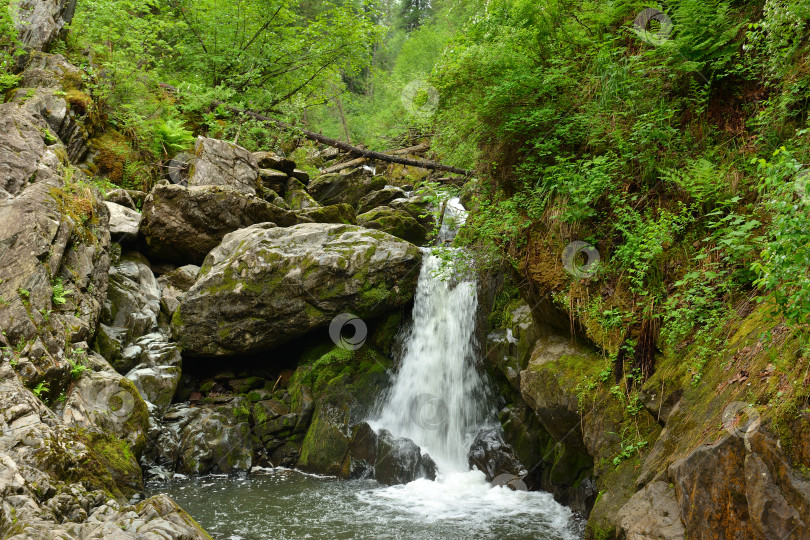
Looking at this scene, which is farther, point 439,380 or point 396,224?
point 396,224

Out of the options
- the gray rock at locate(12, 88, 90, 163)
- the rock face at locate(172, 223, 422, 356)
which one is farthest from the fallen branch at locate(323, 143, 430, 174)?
the rock face at locate(172, 223, 422, 356)

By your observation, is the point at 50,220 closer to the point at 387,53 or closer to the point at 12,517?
the point at 12,517

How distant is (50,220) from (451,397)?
7.16 meters

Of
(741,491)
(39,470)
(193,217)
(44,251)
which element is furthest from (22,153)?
(741,491)

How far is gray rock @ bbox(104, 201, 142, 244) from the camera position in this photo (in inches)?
440

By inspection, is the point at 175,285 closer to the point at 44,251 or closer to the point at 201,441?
the point at 201,441

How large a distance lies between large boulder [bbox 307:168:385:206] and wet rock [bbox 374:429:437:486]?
8703 millimetres

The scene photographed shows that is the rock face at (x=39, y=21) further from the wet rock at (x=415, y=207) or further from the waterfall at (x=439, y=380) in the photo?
the waterfall at (x=439, y=380)

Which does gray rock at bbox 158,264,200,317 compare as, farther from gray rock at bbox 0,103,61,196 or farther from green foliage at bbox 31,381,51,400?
green foliage at bbox 31,381,51,400

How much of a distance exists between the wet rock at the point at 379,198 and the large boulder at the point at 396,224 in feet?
6.61

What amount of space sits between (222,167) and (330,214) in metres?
3.02

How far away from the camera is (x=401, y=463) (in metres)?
8.79
